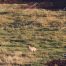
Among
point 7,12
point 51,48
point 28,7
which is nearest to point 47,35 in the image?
point 51,48

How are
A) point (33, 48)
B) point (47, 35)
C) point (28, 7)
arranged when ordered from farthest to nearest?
point (28, 7) → point (47, 35) → point (33, 48)

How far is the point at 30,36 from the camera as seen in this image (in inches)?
472

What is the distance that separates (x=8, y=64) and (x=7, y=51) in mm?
1354

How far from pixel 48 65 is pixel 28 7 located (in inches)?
391

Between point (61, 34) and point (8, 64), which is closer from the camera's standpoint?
point (8, 64)

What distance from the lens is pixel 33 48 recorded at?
34.8 ft

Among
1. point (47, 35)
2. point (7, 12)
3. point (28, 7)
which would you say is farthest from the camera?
point (28, 7)

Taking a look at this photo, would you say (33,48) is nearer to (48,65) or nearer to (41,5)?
(48,65)

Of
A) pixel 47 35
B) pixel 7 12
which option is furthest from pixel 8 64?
pixel 7 12

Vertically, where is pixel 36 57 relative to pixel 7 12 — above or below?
below

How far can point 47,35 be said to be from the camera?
12.2 metres

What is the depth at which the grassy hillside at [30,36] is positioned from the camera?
31.5 feet

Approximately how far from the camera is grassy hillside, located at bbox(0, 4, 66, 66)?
9587 millimetres

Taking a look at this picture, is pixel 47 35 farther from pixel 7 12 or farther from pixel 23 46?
pixel 7 12
